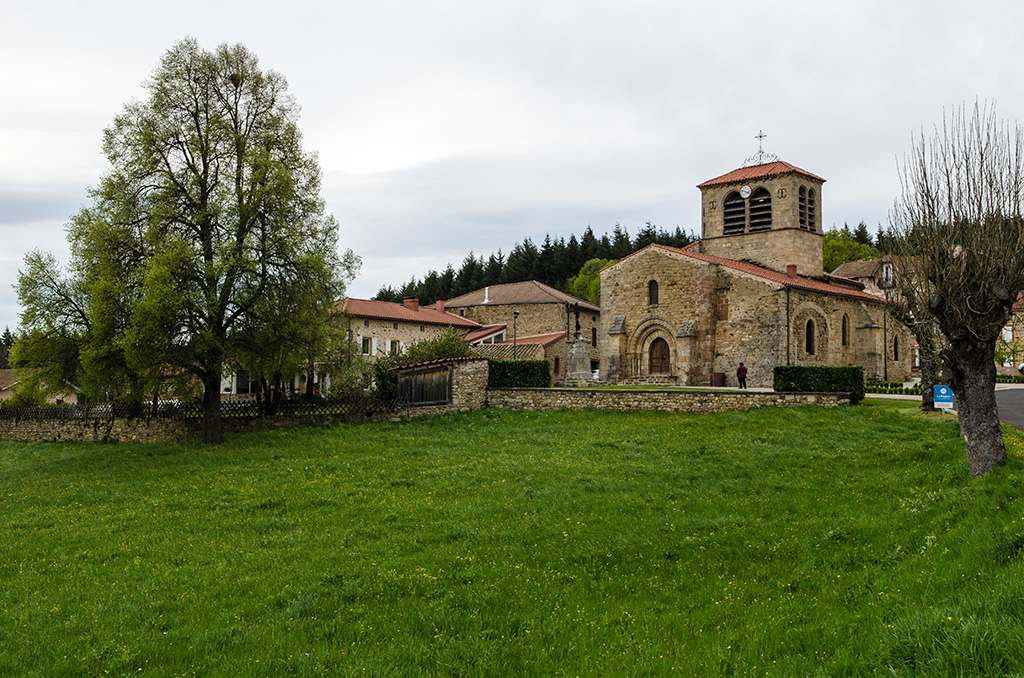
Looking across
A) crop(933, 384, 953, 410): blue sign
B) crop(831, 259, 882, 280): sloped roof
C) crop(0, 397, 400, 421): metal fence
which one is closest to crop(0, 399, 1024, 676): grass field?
crop(933, 384, 953, 410): blue sign

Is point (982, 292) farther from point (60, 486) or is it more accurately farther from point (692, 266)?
point (692, 266)

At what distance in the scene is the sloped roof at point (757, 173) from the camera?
3703 centimetres

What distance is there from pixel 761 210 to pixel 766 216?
47 cm

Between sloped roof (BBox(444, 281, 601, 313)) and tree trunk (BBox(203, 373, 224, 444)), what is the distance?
1297 inches

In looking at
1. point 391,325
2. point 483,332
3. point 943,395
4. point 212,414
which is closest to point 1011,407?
point 943,395

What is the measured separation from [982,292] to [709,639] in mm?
7468

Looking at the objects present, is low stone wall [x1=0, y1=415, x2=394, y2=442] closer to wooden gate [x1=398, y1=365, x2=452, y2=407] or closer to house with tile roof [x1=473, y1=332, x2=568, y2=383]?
wooden gate [x1=398, y1=365, x2=452, y2=407]

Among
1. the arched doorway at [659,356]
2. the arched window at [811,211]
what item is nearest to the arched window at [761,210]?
the arched window at [811,211]

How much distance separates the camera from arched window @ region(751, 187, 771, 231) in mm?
37625

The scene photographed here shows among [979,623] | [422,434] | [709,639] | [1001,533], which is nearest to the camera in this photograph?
[979,623]

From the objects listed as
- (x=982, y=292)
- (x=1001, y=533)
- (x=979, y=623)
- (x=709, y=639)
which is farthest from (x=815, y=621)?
(x=982, y=292)

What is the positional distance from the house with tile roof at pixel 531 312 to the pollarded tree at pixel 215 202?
2913 cm

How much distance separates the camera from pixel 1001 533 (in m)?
6.75

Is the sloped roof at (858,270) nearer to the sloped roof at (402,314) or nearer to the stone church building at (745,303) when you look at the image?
the stone church building at (745,303)
